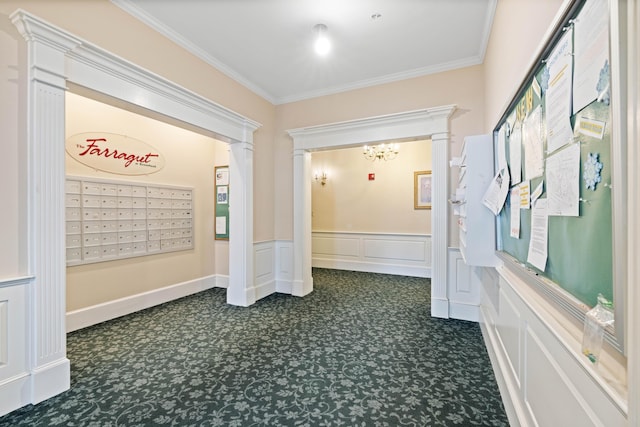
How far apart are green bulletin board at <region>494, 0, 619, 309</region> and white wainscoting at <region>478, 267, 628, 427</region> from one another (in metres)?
0.16

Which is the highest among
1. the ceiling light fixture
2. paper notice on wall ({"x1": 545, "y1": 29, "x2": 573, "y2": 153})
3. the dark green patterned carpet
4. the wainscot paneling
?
the ceiling light fixture

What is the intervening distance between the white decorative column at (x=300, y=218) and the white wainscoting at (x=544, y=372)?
106 inches

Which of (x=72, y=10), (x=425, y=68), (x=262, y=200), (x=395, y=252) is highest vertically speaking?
(x=425, y=68)

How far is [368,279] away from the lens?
543 cm

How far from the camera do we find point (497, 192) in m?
1.99

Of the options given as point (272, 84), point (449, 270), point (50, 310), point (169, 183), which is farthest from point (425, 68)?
point (50, 310)

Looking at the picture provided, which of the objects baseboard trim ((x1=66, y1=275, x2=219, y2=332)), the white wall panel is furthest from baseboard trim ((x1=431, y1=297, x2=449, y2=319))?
baseboard trim ((x1=66, y1=275, x2=219, y2=332))

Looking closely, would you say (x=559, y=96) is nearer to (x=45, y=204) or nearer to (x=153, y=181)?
(x=45, y=204)

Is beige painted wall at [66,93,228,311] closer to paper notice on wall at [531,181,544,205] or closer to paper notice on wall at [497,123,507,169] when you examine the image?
paper notice on wall at [497,123,507,169]

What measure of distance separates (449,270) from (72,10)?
172 inches

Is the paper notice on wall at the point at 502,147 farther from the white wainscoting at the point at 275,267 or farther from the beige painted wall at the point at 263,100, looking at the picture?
the white wainscoting at the point at 275,267

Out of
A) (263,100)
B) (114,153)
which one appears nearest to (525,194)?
(263,100)

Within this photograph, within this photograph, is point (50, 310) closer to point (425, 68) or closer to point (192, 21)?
point (192, 21)

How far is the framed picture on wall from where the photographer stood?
5614 millimetres
